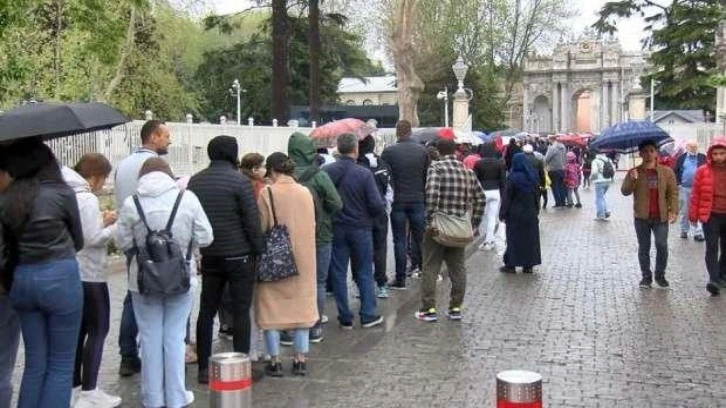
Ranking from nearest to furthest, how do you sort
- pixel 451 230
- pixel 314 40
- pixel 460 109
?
pixel 451 230
pixel 314 40
pixel 460 109

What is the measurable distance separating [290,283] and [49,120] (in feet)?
8.26

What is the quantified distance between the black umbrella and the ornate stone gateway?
9111 cm

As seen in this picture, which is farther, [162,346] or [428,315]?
[428,315]

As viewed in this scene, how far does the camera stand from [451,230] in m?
9.38

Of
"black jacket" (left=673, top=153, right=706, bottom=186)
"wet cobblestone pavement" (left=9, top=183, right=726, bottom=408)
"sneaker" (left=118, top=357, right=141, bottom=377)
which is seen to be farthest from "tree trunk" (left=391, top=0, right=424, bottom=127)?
"sneaker" (left=118, top=357, right=141, bottom=377)

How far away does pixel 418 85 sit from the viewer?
107 feet

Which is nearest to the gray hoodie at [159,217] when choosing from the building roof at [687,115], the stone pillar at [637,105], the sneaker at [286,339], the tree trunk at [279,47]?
the sneaker at [286,339]

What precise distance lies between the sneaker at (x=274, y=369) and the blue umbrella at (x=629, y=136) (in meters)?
6.48

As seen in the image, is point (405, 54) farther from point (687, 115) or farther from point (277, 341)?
point (277, 341)

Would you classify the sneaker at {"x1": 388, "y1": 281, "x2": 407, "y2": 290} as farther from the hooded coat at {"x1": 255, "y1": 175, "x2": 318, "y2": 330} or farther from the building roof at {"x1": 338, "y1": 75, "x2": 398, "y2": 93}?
the building roof at {"x1": 338, "y1": 75, "x2": 398, "y2": 93}

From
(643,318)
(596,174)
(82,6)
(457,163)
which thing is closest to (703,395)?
(643,318)

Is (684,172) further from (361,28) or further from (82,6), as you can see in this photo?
(361,28)

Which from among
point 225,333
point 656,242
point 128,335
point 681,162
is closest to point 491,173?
point 656,242

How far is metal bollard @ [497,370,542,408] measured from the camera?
3988 millimetres
